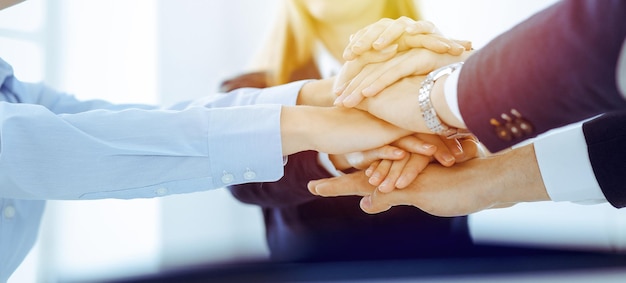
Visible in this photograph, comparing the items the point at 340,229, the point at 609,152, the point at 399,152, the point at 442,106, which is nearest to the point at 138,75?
the point at 340,229

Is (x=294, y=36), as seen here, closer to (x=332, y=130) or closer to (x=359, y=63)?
A: (x=359, y=63)

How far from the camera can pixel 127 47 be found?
201cm

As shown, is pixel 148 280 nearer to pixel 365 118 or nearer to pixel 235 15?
pixel 235 15

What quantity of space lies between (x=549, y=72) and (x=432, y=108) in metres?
0.22

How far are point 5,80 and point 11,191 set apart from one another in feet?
0.96

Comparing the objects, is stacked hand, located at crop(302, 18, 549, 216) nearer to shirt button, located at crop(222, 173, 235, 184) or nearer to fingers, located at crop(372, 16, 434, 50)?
fingers, located at crop(372, 16, 434, 50)

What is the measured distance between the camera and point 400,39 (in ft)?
2.97

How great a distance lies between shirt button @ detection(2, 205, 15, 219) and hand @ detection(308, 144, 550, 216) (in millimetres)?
463

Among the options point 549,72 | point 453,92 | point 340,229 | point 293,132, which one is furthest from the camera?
point 340,229

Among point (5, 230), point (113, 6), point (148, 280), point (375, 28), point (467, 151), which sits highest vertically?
point (113, 6)

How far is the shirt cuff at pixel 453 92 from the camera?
0.66 m

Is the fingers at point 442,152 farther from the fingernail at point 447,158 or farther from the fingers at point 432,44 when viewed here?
the fingers at point 432,44

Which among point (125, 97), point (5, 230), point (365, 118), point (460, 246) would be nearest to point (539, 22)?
point (365, 118)

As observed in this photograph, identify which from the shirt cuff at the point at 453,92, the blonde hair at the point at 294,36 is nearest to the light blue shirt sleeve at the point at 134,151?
the shirt cuff at the point at 453,92
